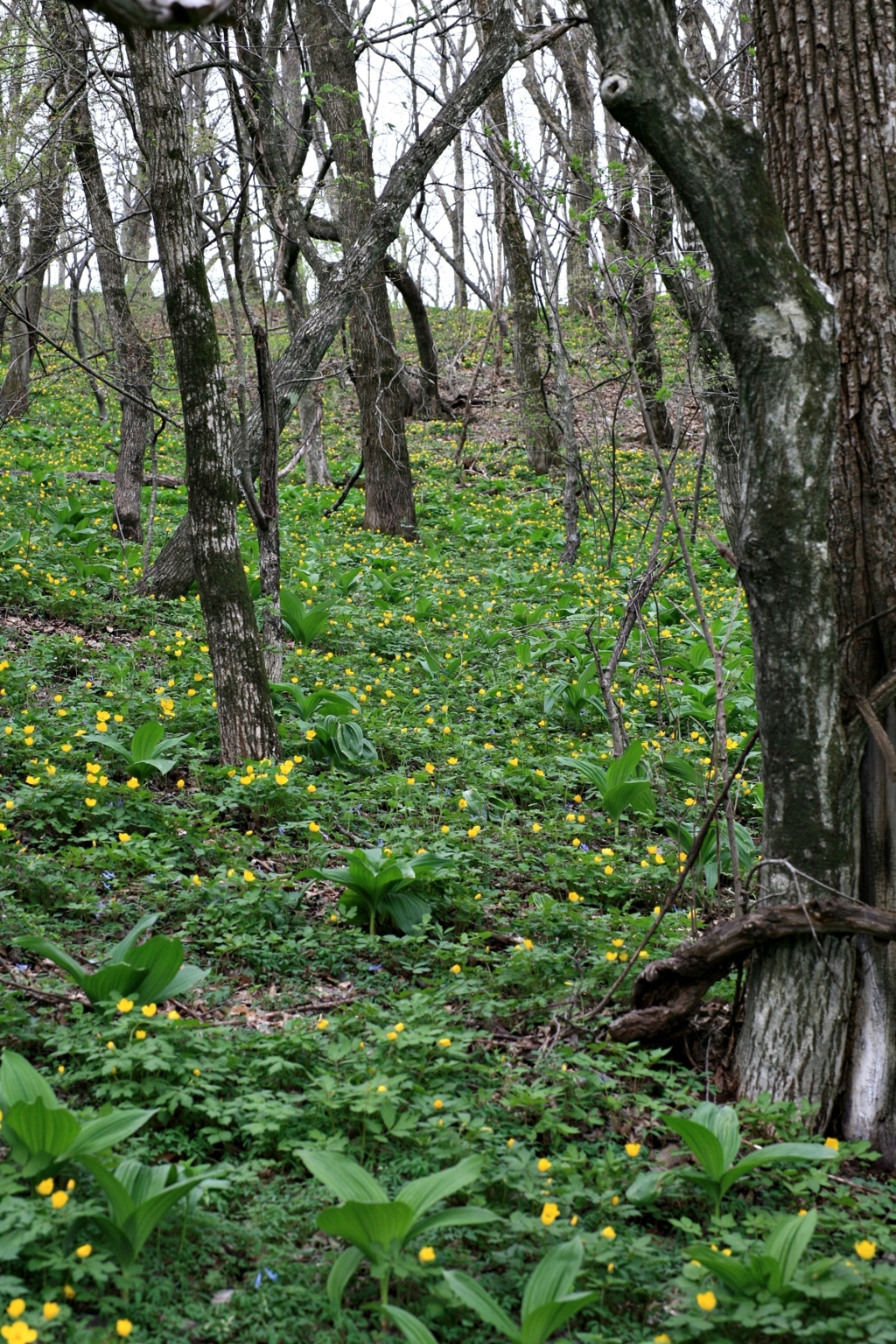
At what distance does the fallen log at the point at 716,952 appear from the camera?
2.54 metres

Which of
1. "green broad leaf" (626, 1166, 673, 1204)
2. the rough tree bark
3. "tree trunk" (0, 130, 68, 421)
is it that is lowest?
"green broad leaf" (626, 1166, 673, 1204)

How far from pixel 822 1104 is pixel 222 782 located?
2.91m

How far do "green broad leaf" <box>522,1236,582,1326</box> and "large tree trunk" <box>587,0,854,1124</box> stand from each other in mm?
947

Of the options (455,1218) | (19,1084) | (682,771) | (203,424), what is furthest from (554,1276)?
(203,424)

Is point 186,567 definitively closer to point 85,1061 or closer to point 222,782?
point 222,782

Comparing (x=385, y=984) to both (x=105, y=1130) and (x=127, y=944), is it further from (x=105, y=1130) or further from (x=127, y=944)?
(x=105, y=1130)

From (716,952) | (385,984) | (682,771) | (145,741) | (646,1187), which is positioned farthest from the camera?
(682,771)

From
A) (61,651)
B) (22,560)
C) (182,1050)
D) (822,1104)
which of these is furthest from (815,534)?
(22,560)

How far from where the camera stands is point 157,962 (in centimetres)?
275

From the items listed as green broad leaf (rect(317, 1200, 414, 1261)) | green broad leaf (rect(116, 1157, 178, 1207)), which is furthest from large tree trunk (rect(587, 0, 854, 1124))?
green broad leaf (rect(116, 1157, 178, 1207))

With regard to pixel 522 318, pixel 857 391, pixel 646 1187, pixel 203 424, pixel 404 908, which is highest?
pixel 522 318

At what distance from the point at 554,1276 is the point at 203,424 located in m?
3.75

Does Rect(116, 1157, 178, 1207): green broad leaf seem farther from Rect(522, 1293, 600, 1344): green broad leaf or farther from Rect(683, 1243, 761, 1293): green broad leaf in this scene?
Rect(683, 1243, 761, 1293): green broad leaf

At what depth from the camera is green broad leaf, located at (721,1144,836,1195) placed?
86.5 inches
